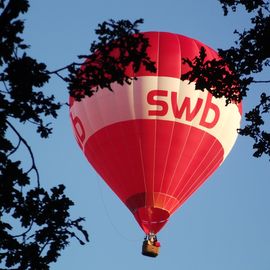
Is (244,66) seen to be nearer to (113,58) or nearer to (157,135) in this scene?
(113,58)

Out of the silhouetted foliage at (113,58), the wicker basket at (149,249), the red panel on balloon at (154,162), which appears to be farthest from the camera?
the red panel on balloon at (154,162)

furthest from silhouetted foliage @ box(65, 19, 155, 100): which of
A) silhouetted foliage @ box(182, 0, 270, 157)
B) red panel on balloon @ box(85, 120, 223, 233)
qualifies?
red panel on balloon @ box(85, 120, 223, 233)

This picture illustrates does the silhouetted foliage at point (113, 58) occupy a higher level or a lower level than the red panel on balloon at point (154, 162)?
lower

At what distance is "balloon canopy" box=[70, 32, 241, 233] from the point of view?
2583 cm

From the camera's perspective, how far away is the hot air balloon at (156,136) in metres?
25.8

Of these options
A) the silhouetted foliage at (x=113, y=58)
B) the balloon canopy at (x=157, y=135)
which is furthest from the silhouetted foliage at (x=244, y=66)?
the balloon canopy at (x=157, y=135)

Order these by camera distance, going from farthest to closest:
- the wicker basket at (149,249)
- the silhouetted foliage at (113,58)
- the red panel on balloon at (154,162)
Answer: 1. the red panel on balloon at (154,162)
2. the wicker basket at (149,249)
3. the silhouetted foliage at (113,58)

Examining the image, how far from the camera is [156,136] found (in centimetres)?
2584

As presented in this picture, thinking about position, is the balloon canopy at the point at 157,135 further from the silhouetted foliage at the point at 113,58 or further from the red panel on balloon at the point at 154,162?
the silhouetted foliage at the point at 113,58

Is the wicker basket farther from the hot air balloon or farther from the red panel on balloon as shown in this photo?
the red panel on balloon

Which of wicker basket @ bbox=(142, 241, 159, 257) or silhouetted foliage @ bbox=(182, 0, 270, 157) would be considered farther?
wicker basket @ bbox=(142, 241, 159, 257)

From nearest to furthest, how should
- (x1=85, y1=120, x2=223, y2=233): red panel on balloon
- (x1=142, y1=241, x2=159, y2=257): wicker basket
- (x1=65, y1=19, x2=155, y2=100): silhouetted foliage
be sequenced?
1. (x1=65, y1=19, x2=155, y2=100): silhouetted foliage
2. (x1=142, y1=241, x2=159, y2=257): wicker basket
3. (x1=85, y1=120, x2=223, y2=233): red panel on balloon

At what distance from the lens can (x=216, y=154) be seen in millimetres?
26797

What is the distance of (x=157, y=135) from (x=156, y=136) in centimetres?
4
